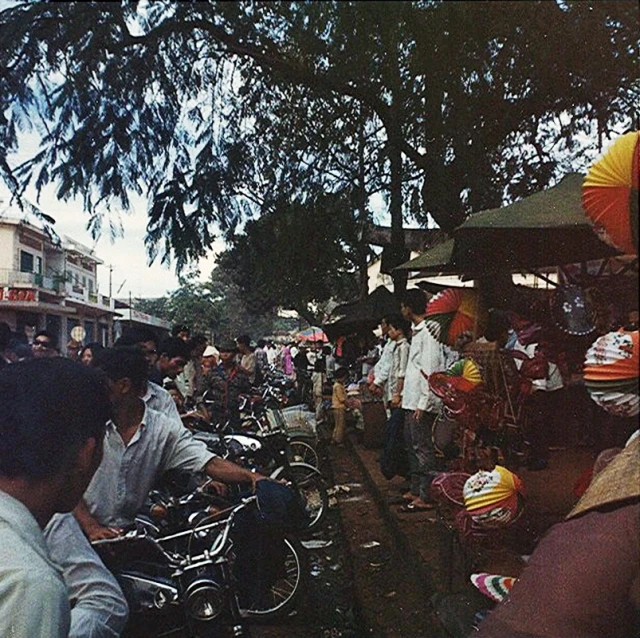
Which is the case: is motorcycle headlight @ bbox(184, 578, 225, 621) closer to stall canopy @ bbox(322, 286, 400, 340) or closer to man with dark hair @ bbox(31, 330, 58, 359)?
man with dark hair @ bbox(31, 330, 58, 359)

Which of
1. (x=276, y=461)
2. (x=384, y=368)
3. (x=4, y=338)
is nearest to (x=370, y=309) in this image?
(x=384, y=368)

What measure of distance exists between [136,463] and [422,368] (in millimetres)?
2773

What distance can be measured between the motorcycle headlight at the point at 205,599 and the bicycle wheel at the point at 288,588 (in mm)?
989

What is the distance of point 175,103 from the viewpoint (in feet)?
2.59

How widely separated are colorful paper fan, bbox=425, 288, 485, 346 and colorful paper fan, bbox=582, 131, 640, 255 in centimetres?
173

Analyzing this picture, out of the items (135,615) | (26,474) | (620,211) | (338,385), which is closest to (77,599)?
(26,474)

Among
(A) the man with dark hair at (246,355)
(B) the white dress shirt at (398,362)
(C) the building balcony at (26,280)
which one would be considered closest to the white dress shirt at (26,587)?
(C) the building balcony at (26,280)

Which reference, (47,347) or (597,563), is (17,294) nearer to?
(597,563)

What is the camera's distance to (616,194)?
79cm

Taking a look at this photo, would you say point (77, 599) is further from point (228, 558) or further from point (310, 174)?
point (228, 558)

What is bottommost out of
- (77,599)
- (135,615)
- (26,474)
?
(135,615)

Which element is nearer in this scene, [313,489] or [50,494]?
[50,494]

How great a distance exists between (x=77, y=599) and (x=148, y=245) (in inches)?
32.7

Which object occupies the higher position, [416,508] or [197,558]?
[197,558]
